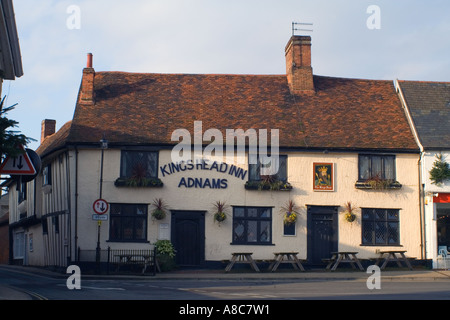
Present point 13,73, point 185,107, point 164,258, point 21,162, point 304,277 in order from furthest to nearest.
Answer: point 185,107 < point 164,258 < point 304,277 < point 13,73 < point 21,162

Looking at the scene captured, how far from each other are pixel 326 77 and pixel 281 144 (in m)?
6.77

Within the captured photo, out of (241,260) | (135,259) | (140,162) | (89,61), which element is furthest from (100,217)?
(89,61)

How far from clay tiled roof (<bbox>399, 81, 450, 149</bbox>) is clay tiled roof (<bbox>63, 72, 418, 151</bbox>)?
1.89 feet

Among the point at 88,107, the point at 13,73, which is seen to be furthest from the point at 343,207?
the point at 13,73

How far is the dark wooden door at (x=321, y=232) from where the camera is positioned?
2777 cm

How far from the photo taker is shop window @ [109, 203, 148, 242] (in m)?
27.2

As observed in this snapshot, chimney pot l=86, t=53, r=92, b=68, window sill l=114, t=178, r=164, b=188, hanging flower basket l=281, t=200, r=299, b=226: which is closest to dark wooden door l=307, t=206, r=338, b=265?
hanging flower basket l=281, t=200, r=299, b=226

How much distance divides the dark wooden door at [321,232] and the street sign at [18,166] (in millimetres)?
15917

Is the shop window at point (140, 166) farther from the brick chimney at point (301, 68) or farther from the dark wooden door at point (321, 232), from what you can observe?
the brick chimney at point (301, 68)

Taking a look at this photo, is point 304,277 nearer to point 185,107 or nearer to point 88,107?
point 185,107

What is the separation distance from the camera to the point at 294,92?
103 feet

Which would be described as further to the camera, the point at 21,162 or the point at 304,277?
the point at 304,277

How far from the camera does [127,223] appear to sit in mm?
27328

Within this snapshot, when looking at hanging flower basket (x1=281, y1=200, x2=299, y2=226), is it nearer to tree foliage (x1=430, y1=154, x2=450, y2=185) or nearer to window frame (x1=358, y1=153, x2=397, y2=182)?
window frame (x1=358, y1=153, x2=397, y2=182)
